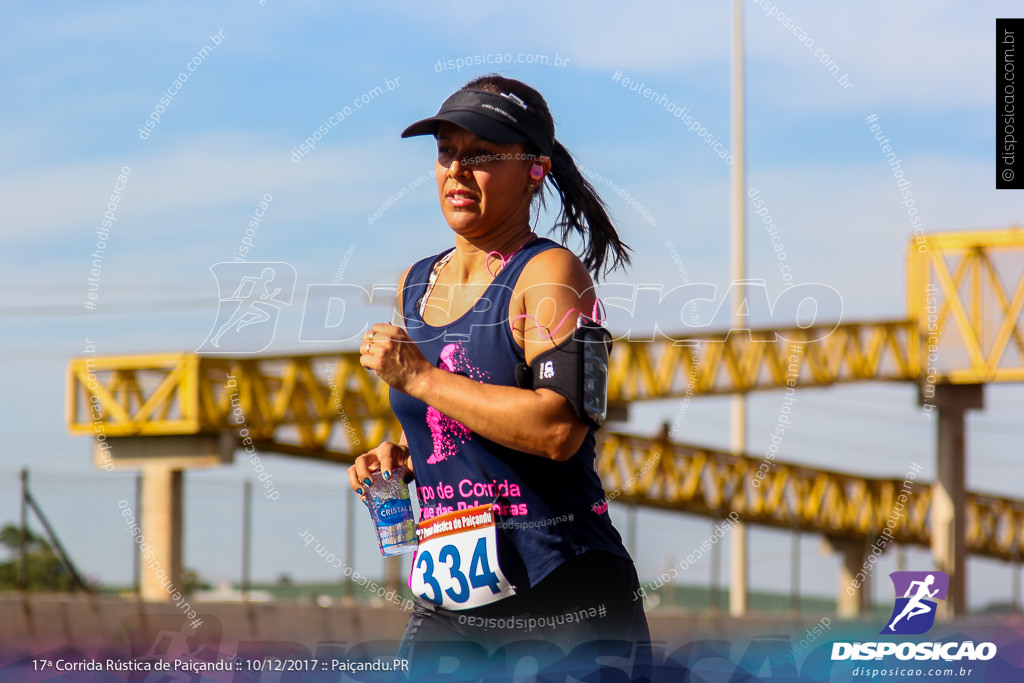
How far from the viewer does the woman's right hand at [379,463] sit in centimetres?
393

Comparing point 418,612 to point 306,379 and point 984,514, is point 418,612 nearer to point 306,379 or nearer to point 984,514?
point 306,379

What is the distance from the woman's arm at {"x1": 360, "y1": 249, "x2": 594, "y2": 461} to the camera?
3318 mm

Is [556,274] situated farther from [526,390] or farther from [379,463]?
[379,463]

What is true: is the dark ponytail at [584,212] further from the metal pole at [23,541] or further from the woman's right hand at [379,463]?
the metal pole at [23,541]

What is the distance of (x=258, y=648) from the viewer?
18.3 ft

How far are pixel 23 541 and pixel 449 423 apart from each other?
11.4 m

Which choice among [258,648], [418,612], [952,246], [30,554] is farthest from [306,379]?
[418,612]

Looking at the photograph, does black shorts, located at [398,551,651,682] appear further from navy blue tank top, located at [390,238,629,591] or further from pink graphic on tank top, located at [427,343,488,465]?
pink graphic on tank top, located at [427,343,488,465]

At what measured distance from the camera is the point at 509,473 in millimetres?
3482

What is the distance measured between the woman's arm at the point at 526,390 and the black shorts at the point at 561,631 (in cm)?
38

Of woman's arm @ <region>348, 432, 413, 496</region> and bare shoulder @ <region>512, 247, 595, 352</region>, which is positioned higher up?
bare shoulder @ <region>512, 247, 595, 352</region>

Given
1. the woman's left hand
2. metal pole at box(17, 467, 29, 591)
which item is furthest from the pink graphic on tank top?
metal pole at box(17, 467, 29, 591)

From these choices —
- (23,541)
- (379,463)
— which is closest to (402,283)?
(379,463)

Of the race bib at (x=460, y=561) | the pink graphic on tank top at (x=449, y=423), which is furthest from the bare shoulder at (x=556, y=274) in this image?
the race bib at (x=460, y=561)
